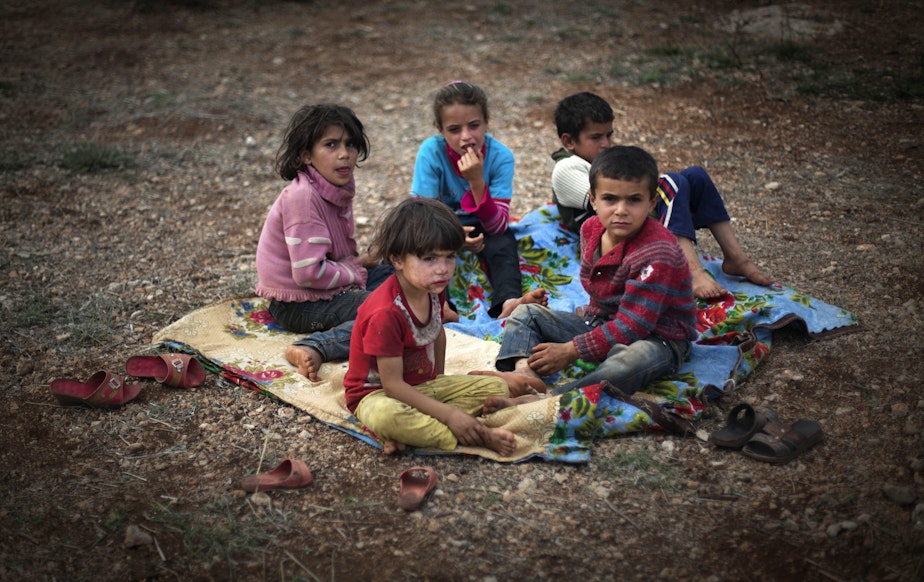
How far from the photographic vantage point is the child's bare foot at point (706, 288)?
3900mm

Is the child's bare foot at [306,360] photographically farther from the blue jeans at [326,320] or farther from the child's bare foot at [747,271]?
the child's bare foot at [747,271]

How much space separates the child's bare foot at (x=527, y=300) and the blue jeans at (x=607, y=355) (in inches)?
9.6

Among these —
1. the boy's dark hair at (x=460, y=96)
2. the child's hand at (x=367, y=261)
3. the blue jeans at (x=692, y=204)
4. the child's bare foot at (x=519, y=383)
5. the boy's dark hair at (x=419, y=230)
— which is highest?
the boy's dark hair at (x=460, y=96)

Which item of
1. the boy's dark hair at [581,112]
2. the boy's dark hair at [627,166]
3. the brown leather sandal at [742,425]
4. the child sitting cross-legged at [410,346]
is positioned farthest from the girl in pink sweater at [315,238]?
the brown leather sandal at [742,425]

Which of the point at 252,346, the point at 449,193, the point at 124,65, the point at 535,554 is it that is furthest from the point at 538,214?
the point at 124,65

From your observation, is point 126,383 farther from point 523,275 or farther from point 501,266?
point 523,275

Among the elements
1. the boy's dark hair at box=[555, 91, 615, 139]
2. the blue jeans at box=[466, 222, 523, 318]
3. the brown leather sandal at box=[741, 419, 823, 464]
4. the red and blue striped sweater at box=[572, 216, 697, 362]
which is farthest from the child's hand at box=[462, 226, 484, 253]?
the brown leather sandal at box=[741, 419, 823, 464]

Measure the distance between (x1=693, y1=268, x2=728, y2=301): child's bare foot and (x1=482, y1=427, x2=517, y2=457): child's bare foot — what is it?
59.2 inches

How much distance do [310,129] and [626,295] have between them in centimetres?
181

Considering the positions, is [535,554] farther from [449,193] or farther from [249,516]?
[449,193]

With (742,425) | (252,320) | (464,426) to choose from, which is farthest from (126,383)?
(742,425)

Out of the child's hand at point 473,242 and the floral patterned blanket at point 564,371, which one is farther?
the child's hand at point 473,242

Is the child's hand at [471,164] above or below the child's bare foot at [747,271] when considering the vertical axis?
above

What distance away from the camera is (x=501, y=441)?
2.95m
